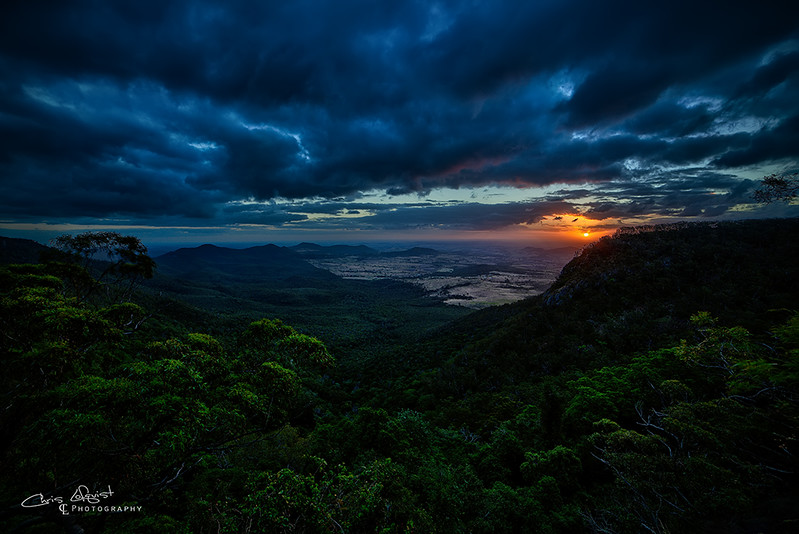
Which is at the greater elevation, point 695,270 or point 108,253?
point 108,253

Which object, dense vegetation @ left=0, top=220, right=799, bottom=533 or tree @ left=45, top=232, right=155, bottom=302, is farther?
tree @ left=45, top=232, right=155, bottom=302

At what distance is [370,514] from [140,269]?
111ft

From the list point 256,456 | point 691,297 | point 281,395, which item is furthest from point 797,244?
A: point 256,456

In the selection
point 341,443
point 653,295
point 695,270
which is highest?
point 695,270

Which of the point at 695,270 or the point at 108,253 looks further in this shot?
the point at 695,270

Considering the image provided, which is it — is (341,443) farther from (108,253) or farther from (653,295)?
(653,295)
